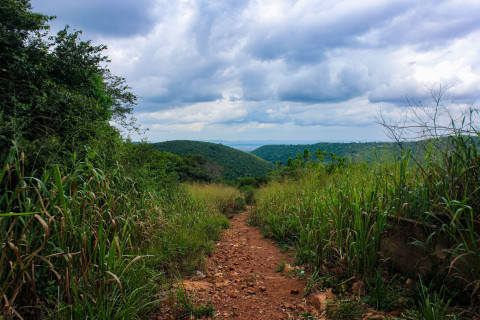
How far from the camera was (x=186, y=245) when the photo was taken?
13.2ft

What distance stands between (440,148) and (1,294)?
4056 mm

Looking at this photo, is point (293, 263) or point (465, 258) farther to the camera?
point (293, 263)

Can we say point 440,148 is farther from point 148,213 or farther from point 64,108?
point 64,108

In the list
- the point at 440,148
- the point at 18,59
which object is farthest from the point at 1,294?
the point at 18,59

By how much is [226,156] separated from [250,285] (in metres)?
32.6

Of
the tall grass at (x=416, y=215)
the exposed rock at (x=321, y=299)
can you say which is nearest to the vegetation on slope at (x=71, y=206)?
the exposed rock at (x=321, y=299)

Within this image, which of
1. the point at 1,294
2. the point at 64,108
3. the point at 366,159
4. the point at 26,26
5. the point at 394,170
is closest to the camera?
the point at 1,294

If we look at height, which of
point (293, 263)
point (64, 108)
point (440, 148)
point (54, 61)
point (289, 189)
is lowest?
point (293, 263)

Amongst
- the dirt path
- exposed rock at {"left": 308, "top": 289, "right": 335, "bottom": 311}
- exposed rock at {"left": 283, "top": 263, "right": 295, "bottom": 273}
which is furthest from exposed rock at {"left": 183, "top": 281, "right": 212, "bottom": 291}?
exposed rock at {"left": 308, "top": 289, "right": 335, "bottom": 311}

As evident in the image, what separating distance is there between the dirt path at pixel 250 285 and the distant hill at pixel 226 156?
76.8 ft

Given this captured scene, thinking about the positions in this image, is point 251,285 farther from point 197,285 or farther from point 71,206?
point 71,206

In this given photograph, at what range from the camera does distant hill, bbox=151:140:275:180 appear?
30844 mm

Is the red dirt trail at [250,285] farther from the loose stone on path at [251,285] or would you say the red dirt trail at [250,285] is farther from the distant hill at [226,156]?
the distant hill at [226,156]

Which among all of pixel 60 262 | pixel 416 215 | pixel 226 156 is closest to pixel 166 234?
pixel 60 262
